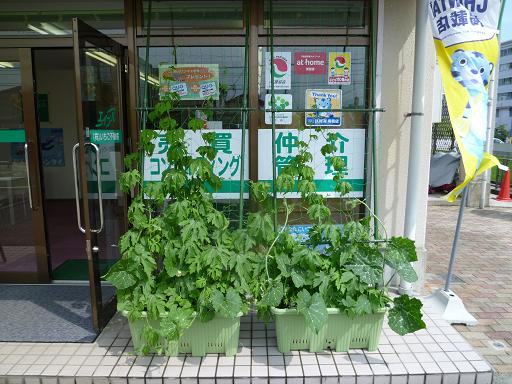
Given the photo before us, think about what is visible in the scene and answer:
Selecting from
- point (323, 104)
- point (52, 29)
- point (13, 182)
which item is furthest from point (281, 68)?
point (13, 182)

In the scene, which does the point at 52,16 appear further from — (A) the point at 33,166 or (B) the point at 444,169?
(B) the point at 444,169

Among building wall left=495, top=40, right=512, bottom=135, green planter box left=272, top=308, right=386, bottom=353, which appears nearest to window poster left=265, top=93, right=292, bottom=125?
green planter box left=272, top=308, right=386, bottom=353

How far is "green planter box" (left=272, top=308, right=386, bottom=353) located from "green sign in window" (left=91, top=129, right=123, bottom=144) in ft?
7.05

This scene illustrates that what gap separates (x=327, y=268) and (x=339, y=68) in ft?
6.90

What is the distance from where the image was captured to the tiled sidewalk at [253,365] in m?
2.83

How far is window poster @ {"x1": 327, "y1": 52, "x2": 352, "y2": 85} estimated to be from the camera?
161 inches

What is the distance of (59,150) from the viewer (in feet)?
28.8

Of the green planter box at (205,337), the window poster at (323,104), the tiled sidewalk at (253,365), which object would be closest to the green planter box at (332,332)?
the tiled sidewalk at (253,365)

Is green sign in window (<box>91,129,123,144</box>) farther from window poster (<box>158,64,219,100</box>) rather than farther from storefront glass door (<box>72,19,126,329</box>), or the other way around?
window poster (<box>158,64,219,100</box>)

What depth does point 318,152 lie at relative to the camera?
412 centimetres

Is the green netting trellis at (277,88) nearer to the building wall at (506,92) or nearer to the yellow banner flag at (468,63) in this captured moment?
the yellow banner flag at (468,63)

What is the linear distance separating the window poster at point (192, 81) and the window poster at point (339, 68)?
1.15 meters

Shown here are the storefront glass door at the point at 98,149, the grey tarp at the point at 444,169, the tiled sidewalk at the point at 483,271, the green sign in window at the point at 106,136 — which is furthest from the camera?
the grey tarp at the point at 444,169

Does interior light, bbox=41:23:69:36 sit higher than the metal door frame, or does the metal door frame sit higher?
interior light, bbox=41:23:69:36
